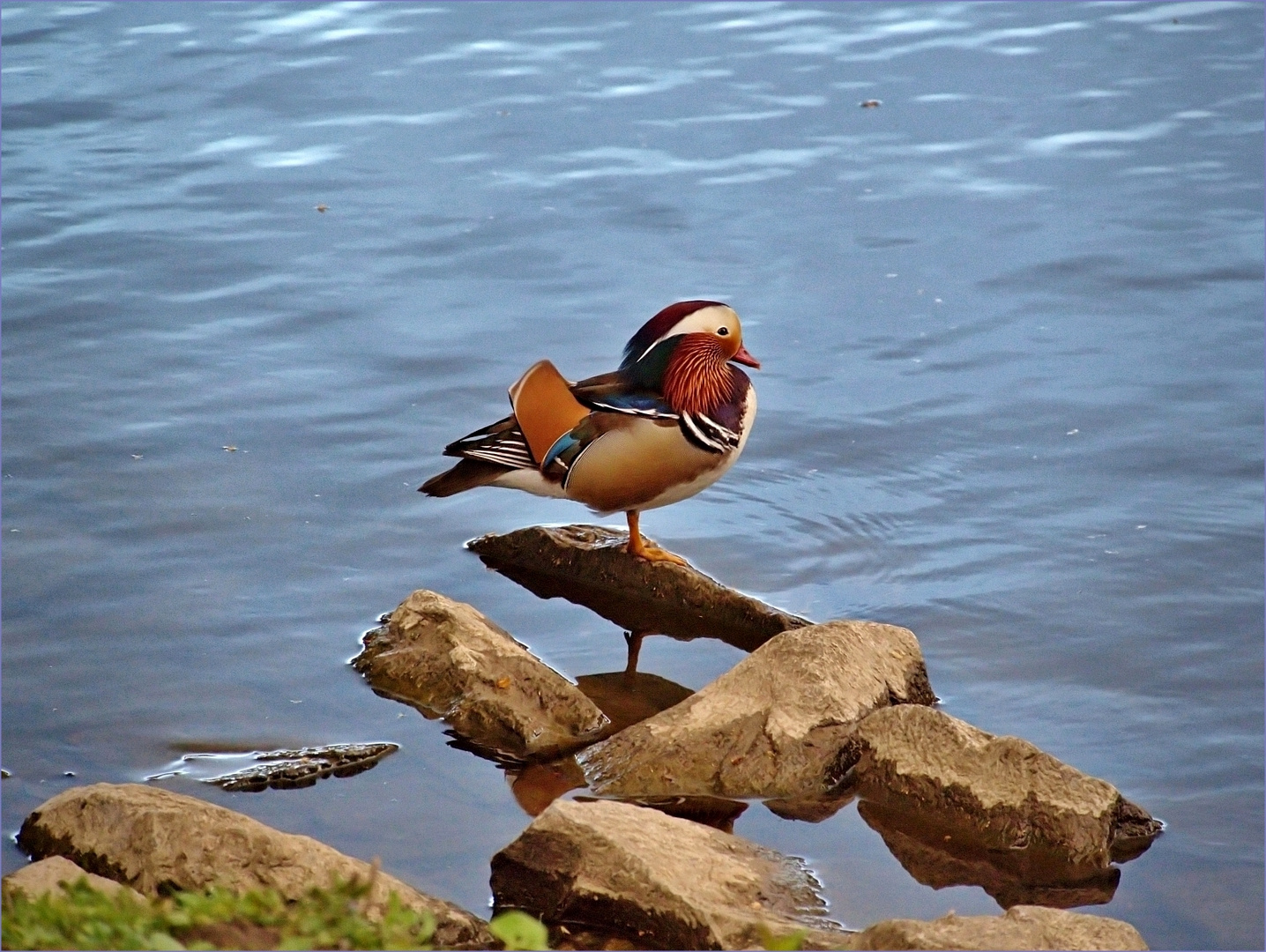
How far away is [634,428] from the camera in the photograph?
259 inches

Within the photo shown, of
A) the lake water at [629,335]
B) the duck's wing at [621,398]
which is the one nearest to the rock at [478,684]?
the lake water at [629,335]

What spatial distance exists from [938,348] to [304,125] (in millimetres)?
6249

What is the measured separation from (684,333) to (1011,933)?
3.22 metres

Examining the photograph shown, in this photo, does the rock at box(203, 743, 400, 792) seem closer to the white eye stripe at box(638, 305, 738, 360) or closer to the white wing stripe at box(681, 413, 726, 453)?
the white wing stripe at box(681, 413, 726, 453)

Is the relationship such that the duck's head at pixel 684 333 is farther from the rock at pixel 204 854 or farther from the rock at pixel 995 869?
the rock at pixel 204 854

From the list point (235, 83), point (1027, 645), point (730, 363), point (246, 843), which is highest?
point (235, 83)

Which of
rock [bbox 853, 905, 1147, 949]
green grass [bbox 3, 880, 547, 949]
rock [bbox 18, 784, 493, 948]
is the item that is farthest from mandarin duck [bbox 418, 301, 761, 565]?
green grass [bbox 3, 880, 547, 949]

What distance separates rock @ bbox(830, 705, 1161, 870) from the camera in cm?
502

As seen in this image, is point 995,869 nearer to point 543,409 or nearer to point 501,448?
point 543,409

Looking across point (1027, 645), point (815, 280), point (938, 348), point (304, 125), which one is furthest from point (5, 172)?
point (1027, 645)

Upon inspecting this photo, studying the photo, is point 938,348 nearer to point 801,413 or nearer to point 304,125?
point 801,413

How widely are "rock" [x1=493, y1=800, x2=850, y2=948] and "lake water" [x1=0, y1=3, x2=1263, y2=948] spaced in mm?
217

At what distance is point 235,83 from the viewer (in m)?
14.0

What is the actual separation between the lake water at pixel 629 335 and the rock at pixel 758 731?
186mm
